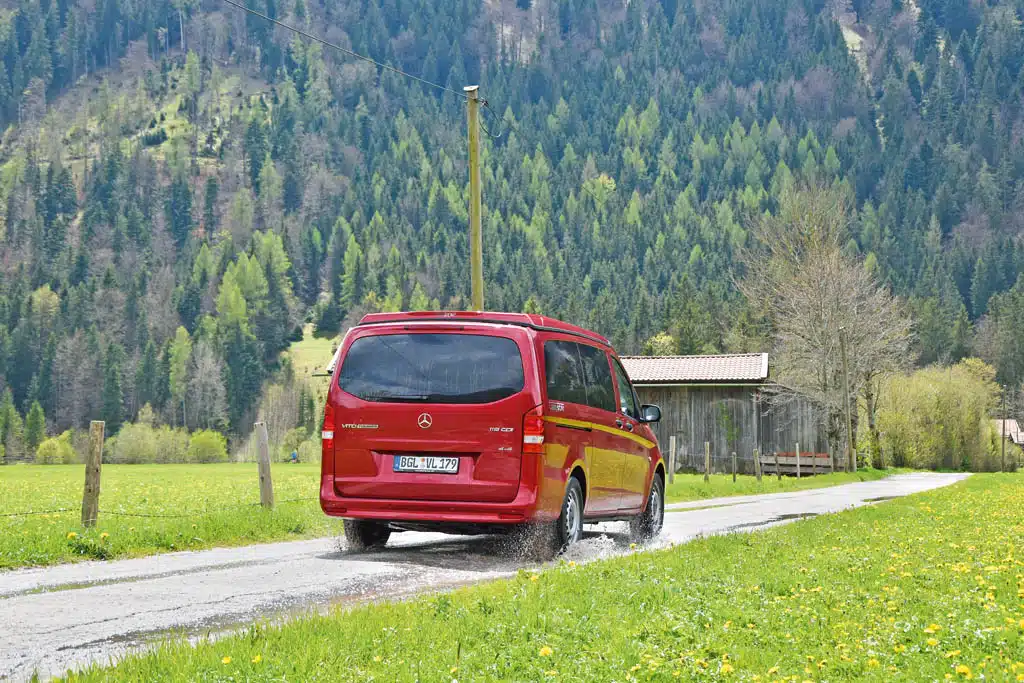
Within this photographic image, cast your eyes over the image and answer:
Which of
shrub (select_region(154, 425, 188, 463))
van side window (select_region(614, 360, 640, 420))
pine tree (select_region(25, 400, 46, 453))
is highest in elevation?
van side window (select_region(614, 360, 640, 420))

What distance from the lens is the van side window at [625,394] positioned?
1433cm

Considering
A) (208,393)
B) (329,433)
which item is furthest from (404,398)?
(208,393)

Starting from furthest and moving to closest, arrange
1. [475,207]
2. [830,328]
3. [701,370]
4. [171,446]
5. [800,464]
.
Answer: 1. [171,446]
2. [701,370]
3. [830,328]
4. [800,464]
5. [475,207]

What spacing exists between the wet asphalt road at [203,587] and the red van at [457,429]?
0.54 meters

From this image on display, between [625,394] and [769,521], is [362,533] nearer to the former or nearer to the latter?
[625,394]

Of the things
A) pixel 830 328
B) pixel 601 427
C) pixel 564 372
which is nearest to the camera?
pixel 564 372

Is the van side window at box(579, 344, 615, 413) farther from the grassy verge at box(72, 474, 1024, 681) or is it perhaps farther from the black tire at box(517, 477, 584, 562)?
the grassy verge at box(72, 474, 1024, 681)

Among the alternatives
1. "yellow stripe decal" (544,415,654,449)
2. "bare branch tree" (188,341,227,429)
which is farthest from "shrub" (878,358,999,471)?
"bare branch tree" (188,341,227,429)

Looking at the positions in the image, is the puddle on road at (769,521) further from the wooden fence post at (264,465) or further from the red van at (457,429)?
the wooden fence post at (264,465)

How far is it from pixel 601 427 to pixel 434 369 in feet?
7.88

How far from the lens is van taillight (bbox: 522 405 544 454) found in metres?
11.3

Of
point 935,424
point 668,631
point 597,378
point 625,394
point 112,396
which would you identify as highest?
point 597,378

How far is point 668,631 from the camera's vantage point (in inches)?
277

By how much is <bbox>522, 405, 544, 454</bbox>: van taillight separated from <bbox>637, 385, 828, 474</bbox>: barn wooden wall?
146 feet
